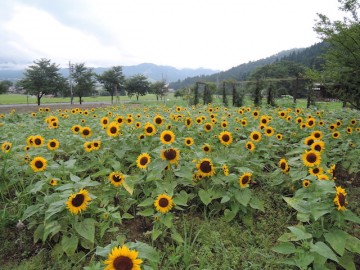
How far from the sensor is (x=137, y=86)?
60406 mm

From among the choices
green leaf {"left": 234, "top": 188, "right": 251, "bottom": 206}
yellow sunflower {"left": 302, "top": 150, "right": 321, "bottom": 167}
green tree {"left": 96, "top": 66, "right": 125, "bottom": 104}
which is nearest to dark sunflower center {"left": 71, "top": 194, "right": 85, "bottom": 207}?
green leaf {"left": 234, "top": 188, "right": 251, "bottom": 206}

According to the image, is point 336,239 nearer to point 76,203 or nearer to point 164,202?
point 164,202

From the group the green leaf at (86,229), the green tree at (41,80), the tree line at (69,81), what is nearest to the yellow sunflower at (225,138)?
the green leaf at (86,229)

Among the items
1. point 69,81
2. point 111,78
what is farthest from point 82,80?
point 111,78

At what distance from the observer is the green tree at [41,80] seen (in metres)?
35.4

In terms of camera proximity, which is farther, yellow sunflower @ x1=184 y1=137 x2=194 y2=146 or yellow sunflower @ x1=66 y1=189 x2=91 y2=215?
yellow sunflower @ x1=184 y1=137 x2=194 y2=146

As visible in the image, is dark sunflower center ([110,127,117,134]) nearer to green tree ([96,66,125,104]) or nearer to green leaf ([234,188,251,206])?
green leaf ([234,188,251,206])

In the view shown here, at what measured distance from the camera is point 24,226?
8.61 ft

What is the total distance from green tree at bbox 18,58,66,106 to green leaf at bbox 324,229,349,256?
38.1 m

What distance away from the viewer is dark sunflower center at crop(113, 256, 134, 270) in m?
1.46

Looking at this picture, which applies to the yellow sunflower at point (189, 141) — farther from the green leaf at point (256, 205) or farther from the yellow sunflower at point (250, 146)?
the green leaf at point (256, 205)

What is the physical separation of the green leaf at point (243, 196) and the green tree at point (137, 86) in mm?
57496

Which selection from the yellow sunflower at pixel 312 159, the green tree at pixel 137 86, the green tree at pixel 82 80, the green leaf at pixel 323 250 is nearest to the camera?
the green leaf at pixel 323 250

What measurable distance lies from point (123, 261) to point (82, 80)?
45489 mm
